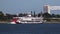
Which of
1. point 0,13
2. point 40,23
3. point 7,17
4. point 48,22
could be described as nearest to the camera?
point 40,23

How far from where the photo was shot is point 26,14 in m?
182

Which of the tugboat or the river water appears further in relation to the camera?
the tugboat

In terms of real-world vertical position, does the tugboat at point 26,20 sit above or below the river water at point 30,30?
below

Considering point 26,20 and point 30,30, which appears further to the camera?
point 26,20

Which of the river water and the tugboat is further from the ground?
the river water

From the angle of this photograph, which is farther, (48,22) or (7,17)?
(7,17)

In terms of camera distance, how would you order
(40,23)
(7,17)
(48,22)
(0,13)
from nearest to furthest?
(40,23), (48,22), (7,17), (0,13)


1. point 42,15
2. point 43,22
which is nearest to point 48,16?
point 42,15

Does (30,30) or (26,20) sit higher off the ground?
(30,30)

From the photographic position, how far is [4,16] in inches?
7377

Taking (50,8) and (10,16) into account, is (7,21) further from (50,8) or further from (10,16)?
(50,8)

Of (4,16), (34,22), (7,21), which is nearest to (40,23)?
(34,22)

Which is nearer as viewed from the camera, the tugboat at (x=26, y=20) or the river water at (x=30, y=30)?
the river water at (x=30, y=30)

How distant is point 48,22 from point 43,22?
216 inches
